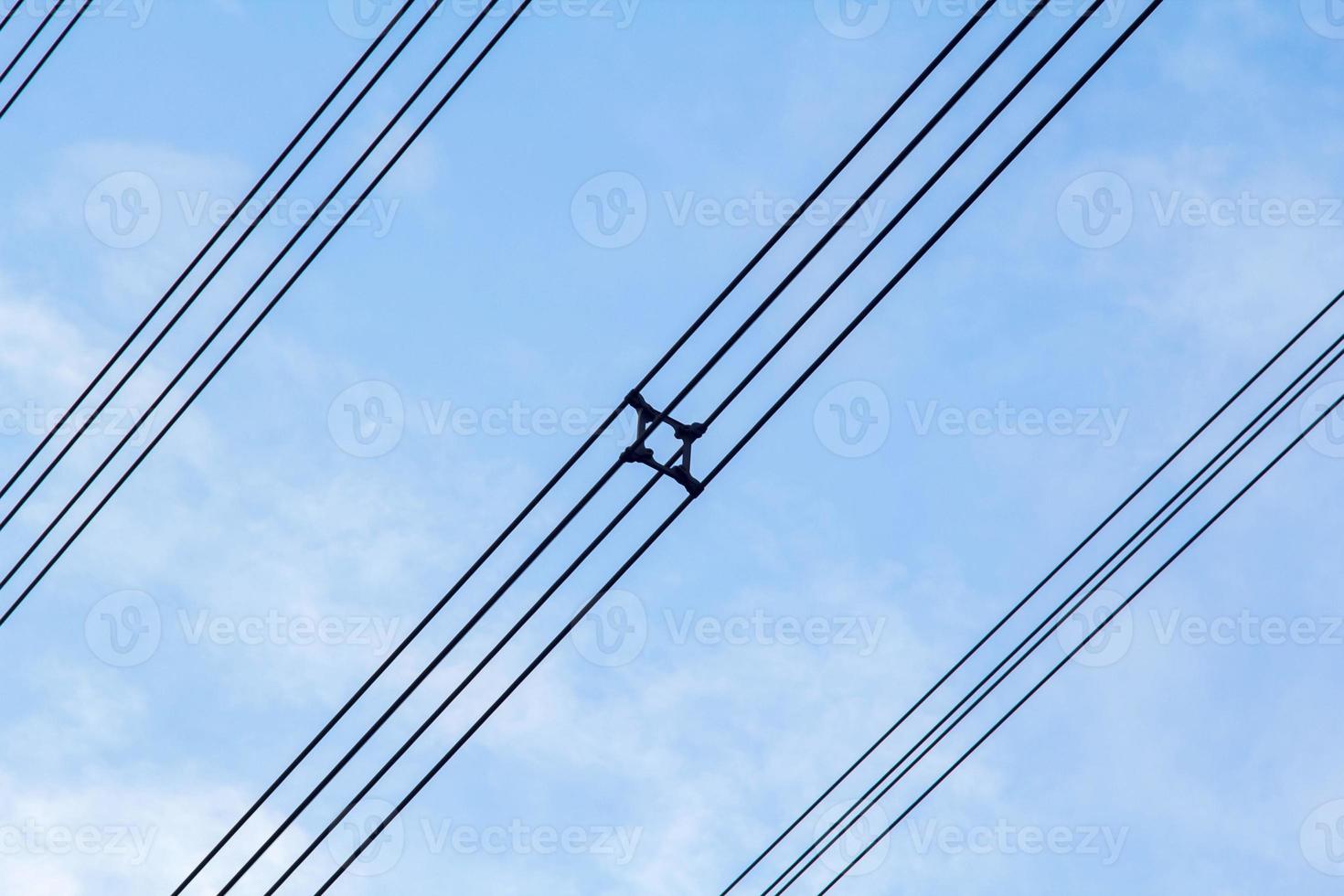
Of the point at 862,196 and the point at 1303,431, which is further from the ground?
the point at 1303,431

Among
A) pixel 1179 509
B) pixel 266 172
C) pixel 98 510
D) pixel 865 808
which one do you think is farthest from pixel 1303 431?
pixel 98 510

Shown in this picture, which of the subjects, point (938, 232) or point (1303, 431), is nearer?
point (938, 232)

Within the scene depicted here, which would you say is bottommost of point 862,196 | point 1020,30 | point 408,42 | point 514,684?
point 514,684

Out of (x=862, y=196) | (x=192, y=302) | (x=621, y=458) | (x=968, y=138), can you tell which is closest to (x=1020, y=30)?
(x=968, y=138)

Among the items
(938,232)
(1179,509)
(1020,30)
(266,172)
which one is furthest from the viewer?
(1179,509)

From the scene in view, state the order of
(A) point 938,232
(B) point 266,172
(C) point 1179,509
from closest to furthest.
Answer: (A) point 938,232
(B) point 266,172
(C) point 1179,509

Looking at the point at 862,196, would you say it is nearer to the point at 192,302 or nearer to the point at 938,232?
the point at 938,232

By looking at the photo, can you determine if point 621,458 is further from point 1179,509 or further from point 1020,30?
point 1179,509
